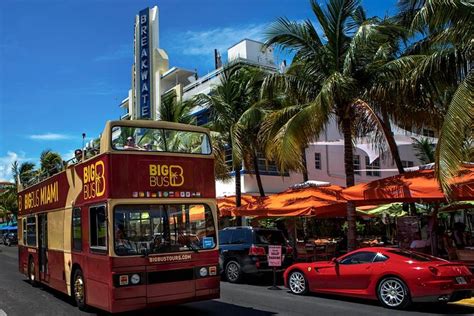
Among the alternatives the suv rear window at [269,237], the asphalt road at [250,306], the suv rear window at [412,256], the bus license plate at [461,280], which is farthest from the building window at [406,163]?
the bus license plate at [461,280]

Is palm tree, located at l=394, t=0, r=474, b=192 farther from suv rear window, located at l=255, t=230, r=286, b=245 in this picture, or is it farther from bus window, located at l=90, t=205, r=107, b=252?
bus window, located at l=90, t=205, r=107, b=252

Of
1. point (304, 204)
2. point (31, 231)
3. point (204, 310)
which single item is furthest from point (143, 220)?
point (31, 231)

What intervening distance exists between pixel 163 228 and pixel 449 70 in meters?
7.94

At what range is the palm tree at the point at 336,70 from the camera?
1415 centimetres

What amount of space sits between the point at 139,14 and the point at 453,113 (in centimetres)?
3082

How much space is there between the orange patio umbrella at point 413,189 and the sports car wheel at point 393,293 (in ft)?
8.50

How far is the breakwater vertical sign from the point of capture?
36.5m

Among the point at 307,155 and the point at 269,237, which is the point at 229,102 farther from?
the point at 307,155

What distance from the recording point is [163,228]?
9.19 m

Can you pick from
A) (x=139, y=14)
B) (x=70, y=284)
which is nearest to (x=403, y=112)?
(x=70, y=284)

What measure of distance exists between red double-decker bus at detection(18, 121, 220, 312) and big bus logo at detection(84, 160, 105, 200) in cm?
2

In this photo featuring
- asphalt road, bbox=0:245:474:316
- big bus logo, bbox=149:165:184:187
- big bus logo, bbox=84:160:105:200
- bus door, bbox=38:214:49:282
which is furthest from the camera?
bus door, bbox=38:214:49:282

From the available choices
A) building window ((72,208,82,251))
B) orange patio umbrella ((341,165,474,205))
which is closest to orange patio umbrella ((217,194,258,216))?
orange patio umbrella ((341,165,474,205))

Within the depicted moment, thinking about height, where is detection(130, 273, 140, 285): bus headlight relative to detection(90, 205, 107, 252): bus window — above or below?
below
